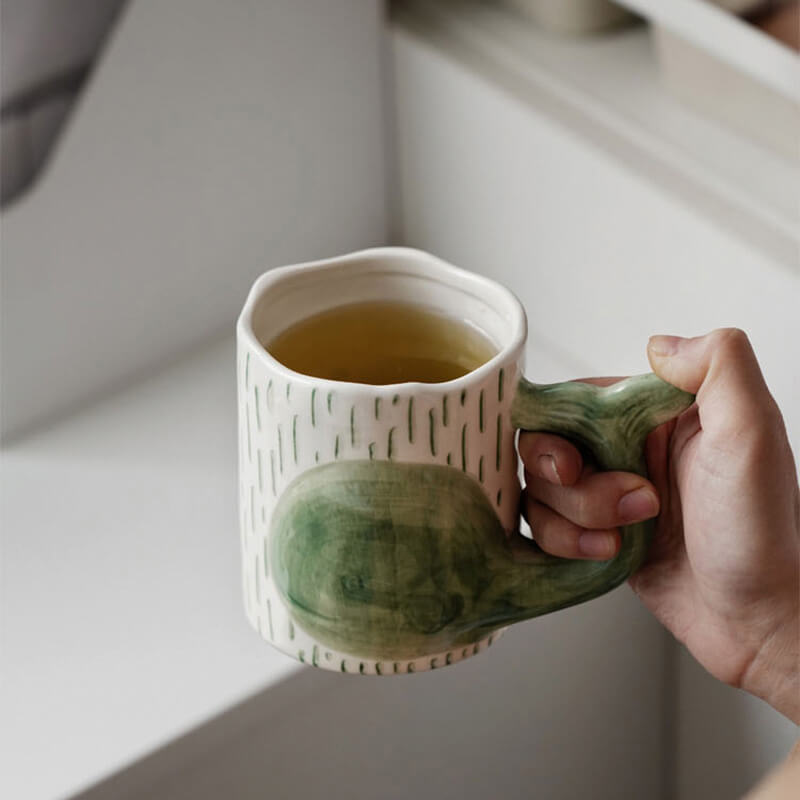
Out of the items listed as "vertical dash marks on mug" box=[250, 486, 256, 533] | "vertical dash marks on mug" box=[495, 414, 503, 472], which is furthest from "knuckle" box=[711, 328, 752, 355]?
"vertical dash marks on mug" box=[250, 486, 256, 533]

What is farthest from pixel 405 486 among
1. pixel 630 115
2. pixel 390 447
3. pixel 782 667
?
pixel 630 115

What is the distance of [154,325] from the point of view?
938mm

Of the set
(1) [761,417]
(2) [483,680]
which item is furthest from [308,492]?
(2) [483,680]

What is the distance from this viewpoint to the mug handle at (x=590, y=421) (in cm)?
52

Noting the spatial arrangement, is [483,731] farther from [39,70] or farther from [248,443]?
[39,70]

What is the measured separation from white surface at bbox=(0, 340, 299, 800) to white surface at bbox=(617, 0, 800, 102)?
0.40m

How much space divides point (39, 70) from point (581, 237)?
373 mm

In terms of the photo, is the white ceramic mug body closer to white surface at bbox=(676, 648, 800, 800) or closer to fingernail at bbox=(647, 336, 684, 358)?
fingernail at bbox=(647, 336, 684, 358)

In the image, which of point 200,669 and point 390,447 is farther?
point 200,669

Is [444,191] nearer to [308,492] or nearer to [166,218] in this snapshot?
[166,218]

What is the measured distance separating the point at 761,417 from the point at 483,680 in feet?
1.01

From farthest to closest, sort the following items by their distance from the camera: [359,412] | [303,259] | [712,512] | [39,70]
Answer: [303,259] → [39,70] → [712,512] → [359,412]

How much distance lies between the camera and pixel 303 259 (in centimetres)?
100

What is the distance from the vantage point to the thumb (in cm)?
54
